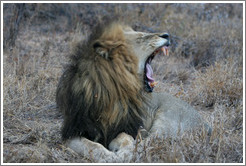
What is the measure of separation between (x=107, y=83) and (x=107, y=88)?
39 millimetres

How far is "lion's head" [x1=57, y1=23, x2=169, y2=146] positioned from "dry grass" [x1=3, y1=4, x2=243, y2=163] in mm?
261

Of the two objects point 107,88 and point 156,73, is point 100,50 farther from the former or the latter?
point 156,73

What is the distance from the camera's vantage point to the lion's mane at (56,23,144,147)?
3338mm

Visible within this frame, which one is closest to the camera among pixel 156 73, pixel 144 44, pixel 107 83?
pixel 107 83

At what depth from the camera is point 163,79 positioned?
6.77 m

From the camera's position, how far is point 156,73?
6902 mm

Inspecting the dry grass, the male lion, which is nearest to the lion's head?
the male lion

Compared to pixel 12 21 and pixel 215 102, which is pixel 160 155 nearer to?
pixel 215 102

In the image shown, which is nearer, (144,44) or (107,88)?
(107,88)

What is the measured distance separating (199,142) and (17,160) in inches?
55.4

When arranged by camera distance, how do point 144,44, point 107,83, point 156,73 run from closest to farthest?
point 107,83, point 144,44, point 156,73

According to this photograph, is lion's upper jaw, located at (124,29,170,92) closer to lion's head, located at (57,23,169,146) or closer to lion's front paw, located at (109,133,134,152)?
lion's head, located at (57,23,169,146)

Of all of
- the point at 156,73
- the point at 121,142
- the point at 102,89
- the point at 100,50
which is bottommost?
the point at 156,73

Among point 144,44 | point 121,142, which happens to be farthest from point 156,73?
point 121,142
